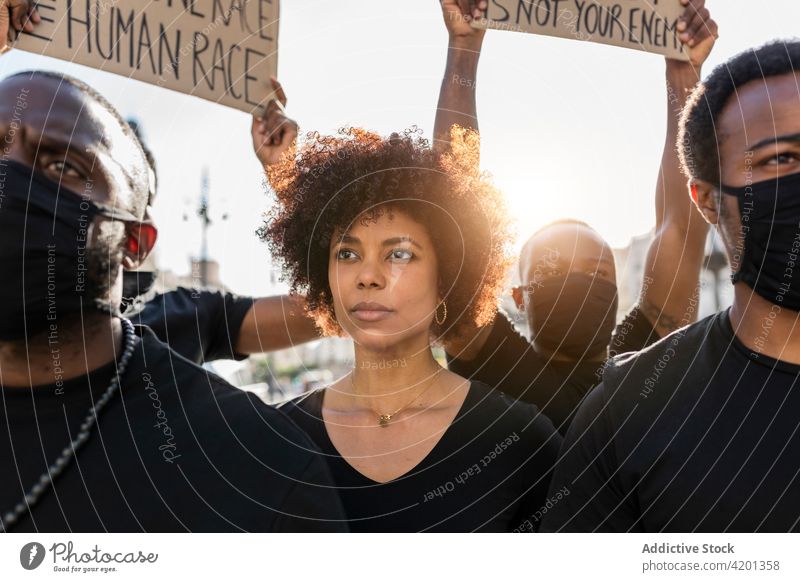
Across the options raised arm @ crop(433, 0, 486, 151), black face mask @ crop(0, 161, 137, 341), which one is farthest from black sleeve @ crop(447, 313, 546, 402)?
black face mask @ crop(0, 161, 137, 341)

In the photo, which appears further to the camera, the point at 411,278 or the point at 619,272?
the point at 619,272

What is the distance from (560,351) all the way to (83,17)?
5.83ft

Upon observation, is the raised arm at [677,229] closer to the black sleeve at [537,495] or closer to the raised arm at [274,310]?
the black sleeve at [537,495]

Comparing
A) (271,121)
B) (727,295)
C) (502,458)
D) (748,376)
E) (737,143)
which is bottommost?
(502,458)

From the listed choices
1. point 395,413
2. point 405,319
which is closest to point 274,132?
point 405,319

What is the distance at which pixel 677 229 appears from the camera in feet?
8.05

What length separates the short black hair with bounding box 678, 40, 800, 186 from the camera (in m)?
2.09

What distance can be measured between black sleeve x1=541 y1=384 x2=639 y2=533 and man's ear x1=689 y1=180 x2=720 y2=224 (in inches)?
20.7

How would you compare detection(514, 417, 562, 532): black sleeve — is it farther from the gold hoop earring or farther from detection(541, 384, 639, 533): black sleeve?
the gold hoop earring

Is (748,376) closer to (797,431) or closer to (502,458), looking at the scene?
(797,431)

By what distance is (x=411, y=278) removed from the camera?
7.25 feet

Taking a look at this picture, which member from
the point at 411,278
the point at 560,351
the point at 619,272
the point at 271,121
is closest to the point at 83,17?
the point at 271,121

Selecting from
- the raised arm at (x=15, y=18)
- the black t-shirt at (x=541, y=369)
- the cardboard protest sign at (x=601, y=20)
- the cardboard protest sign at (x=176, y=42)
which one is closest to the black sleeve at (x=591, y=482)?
the black t-shirt at (x=541, y=369)

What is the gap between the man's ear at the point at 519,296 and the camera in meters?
2.72
